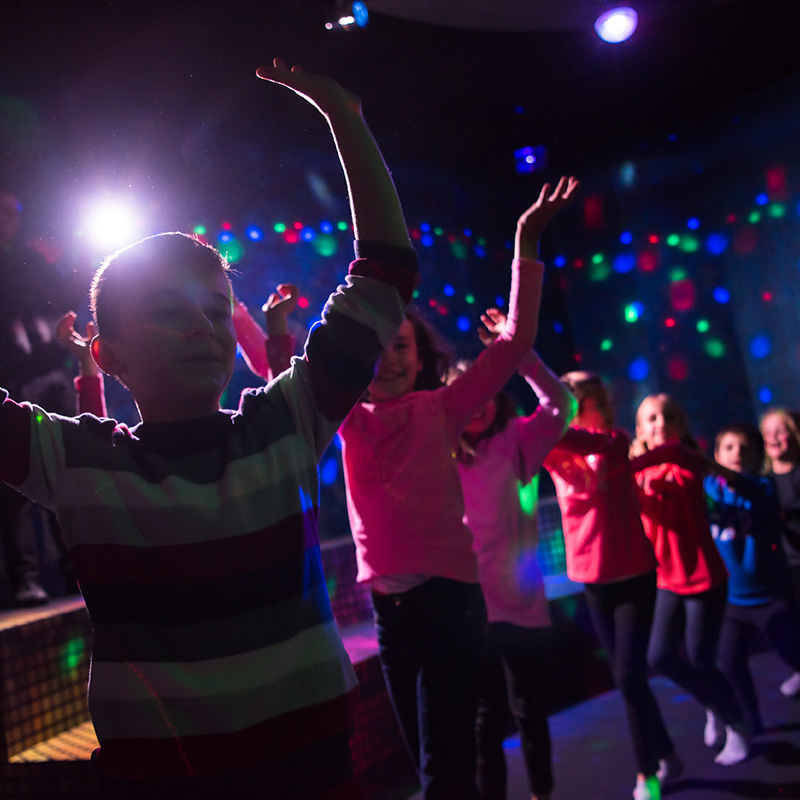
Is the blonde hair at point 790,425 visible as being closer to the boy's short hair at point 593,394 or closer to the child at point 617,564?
the boy's short hair at point 593,394

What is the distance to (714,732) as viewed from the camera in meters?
2.24

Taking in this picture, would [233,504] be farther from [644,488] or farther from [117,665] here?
[644,488]

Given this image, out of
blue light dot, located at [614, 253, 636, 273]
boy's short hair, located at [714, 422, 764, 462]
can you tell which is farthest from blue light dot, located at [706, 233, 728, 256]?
boy's short hair, located at [714, 422, 764, 462]

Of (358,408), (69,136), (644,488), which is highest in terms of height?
(69,136)

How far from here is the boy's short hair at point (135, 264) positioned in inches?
27.4

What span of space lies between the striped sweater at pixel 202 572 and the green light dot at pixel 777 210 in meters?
4.29

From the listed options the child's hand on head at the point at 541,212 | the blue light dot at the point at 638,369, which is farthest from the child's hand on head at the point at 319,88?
the blue light dot at the point at 638,369

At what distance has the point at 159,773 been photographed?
60cm

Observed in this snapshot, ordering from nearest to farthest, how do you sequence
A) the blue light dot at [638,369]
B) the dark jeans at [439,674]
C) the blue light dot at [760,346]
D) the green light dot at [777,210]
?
1. the dark jeans at [439,674]
2. the green light dot at [777,210]
3. the blue light dot at [760,346]
4. the blue light dot at [638,369]

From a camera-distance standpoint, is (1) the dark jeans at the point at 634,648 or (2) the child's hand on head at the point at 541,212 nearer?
(2) the child's hand on head at the point at 541,212

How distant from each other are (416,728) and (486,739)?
0.46 meters

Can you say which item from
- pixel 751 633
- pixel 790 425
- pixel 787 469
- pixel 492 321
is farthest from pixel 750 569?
pixel 492 321

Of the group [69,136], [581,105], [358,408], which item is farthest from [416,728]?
[581,105]

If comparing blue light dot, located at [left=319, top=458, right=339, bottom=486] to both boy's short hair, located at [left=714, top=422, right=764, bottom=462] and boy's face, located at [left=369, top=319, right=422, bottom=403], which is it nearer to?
boy's short hair, located at [left=714, top=422, right=764, bottom=462]
